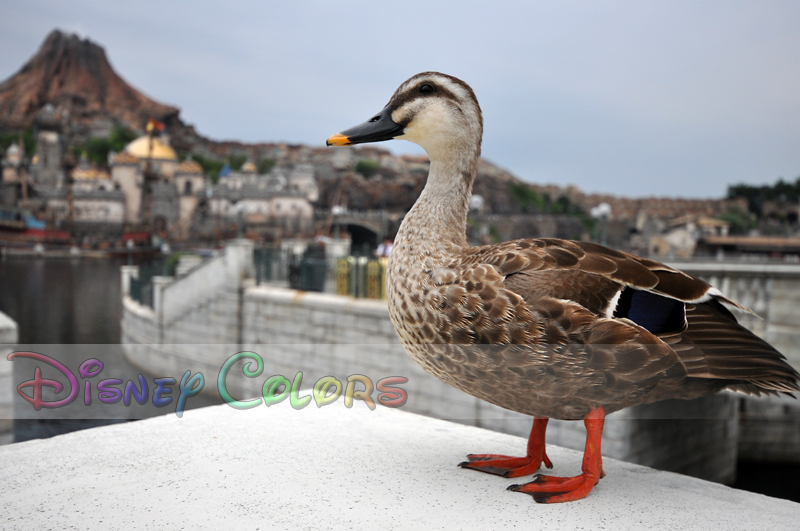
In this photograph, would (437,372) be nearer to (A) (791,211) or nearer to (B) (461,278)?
(B) (461,278)

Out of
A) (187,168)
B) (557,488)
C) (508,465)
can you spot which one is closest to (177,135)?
(187,168)

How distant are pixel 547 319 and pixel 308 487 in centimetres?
126

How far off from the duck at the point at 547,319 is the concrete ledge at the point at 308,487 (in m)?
0.31

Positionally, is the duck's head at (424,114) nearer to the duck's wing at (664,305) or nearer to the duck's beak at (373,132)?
the duck's beak at (373,132)

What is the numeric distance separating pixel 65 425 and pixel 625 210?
63.0m

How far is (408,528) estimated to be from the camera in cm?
187

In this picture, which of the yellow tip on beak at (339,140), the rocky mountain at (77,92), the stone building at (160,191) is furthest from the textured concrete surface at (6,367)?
the rocky mountain at (77,92)

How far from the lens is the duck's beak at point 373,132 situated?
6.56ft

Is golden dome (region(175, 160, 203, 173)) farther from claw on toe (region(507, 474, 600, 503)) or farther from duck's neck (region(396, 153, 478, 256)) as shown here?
claw on toe (region(507, 474, 600, 503))

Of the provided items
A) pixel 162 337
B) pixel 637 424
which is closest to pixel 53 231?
pixel 162 337

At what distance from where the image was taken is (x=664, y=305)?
74.5 inches

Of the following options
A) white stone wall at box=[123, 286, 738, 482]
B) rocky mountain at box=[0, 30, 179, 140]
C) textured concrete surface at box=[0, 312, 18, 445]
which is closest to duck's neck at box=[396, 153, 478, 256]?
white stone wall at box=[123, 286, 738, 482]

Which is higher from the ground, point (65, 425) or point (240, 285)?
point (240, 285)

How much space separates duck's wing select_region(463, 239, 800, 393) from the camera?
183 centimetres
